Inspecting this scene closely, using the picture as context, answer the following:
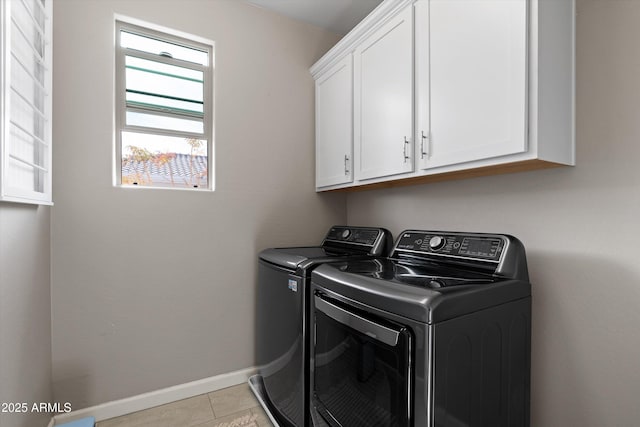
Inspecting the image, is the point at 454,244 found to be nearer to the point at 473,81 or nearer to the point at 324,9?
the point at 473,81

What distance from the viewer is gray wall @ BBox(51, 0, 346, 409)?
5.51 ft

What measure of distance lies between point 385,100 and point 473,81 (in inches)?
20.3

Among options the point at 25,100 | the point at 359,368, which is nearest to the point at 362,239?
the point at 359,368

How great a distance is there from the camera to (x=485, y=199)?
1539mm

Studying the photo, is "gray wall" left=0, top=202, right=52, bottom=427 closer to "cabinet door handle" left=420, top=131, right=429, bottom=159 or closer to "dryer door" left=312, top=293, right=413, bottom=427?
"dryer door" left=312, top=293, right=413, bottom=427

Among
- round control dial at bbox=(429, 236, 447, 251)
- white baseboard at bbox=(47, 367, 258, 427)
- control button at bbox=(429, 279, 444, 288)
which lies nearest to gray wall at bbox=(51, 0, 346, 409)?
white baseboard at bbox=(47, 367, 258, 427)

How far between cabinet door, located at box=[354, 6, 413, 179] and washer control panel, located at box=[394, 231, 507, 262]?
1.18 feet

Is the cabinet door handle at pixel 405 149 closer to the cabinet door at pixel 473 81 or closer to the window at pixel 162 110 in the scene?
the cabinet door at pixel 473 81

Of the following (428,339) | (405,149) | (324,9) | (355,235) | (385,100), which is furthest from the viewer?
(324,9)

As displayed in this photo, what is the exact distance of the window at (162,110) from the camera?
1873mm

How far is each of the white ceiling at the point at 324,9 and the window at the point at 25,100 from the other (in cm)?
130

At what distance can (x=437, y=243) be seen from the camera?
1.48 meters

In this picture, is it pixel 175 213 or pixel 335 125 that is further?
pixel 335 125

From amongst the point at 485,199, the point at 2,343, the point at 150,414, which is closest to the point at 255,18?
the point at 485,199
